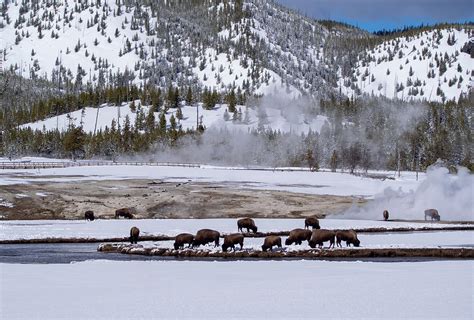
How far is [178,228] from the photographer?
4672 cm

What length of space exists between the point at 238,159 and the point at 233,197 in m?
105

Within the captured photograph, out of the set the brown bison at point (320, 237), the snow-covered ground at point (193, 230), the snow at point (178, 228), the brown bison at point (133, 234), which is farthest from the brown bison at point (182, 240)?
the brown bison at point (320, 237)

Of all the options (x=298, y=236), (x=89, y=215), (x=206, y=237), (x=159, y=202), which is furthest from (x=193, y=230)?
(x=159, y=202)

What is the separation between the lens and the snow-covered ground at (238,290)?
1758 cm

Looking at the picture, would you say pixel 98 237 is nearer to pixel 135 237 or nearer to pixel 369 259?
pixel 135 237

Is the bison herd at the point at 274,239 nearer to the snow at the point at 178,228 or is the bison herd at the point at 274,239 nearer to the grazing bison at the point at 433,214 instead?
the snow at the point at 178,228

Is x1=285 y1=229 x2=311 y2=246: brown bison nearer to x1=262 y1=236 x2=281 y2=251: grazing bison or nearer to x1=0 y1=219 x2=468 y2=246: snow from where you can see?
x1=262 y1=236 x2=281 y2=251: grazing bison

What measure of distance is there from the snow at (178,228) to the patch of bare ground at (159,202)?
23.9 ft

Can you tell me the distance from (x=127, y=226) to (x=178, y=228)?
14.5 ft

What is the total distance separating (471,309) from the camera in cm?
1780

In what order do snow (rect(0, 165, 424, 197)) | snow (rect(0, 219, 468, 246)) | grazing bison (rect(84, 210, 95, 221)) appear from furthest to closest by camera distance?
snow (rect(0, 165, 424, 197)) < grazing bison (rect(84, 210, 95, 221)) < snow (rect(0, 219, 468, 246))

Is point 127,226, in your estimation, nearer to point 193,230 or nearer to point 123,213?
point 193,230

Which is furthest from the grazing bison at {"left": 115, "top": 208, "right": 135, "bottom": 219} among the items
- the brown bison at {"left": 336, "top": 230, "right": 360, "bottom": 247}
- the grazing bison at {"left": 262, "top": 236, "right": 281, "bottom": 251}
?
the brown bison at {"left": 336, "top": 230, "right": 360, "bottom": 247}

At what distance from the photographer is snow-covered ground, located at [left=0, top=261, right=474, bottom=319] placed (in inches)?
692
